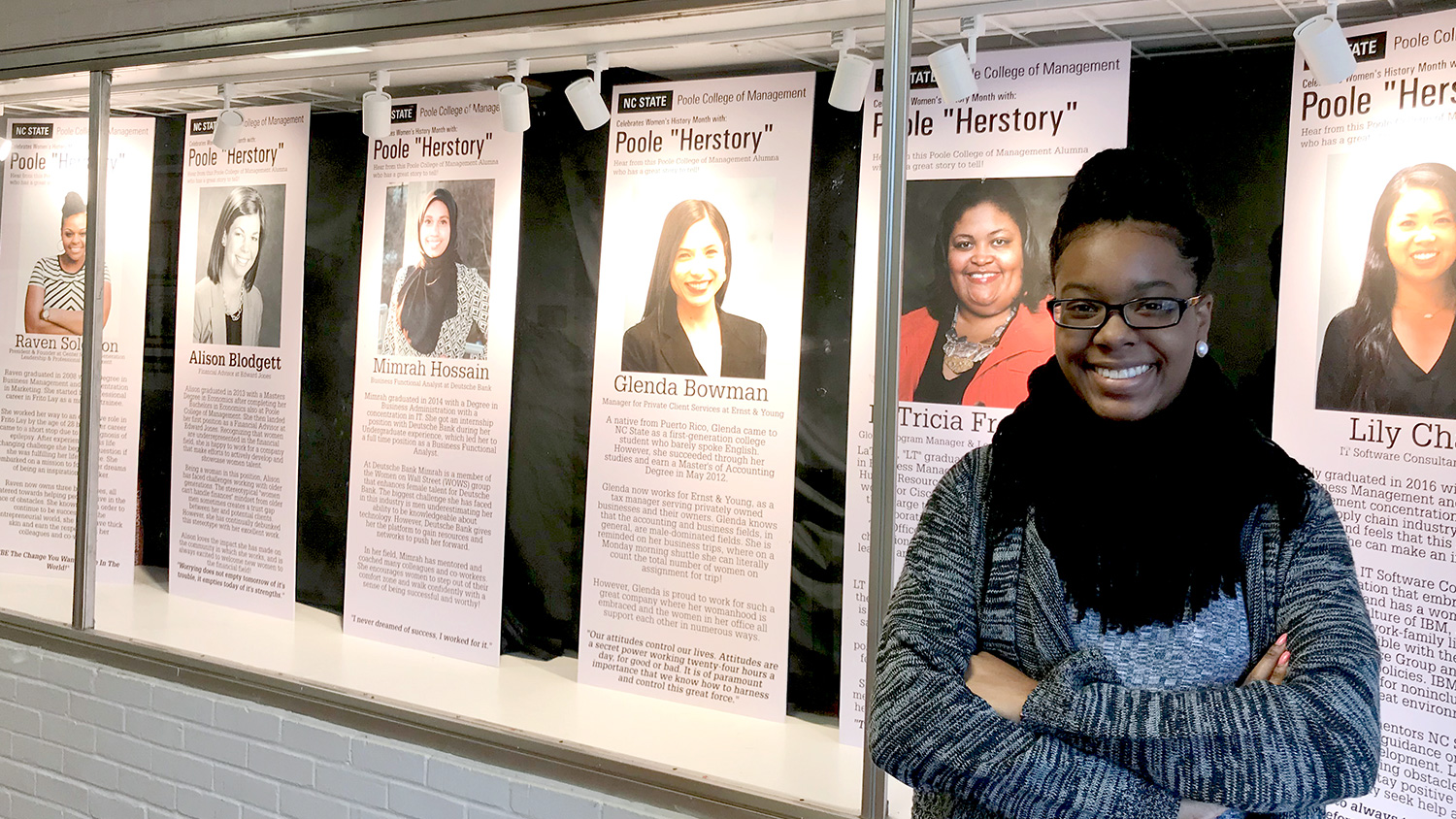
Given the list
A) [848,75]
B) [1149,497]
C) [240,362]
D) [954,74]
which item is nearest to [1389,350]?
[1149,497]

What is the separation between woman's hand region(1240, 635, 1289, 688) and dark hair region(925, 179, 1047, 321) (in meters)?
0.89

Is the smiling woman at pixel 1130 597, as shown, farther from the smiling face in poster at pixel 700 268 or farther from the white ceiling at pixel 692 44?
the smiling face in poster at pixel 700 268

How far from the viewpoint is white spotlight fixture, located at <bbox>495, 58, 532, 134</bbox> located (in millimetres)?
2822

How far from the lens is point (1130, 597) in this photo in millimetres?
1366

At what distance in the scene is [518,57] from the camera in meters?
2.80

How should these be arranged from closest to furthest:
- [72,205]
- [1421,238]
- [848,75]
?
[1421,238] < [848,75] < [72,205]

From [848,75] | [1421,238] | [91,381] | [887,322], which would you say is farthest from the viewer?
[91,381]

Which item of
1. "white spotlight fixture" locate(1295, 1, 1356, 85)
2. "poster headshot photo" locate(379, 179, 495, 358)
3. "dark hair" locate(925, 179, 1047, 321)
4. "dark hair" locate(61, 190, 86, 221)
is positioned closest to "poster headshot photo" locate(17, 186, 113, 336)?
"dark hair" locate(61, 190, 86, 221)

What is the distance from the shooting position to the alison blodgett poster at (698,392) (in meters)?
2.50

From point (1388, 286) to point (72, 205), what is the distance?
3.67 m

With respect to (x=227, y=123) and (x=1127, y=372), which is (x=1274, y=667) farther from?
(x=227, y=123)

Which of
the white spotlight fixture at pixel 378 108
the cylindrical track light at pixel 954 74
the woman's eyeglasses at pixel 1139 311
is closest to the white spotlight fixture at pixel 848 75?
the cylindrical track light at pixel 954 74

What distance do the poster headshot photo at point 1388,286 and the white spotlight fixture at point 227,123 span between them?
2.87 meters

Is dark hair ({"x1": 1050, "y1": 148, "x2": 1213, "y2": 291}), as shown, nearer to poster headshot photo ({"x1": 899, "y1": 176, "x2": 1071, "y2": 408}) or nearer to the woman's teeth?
the woman's teeth
